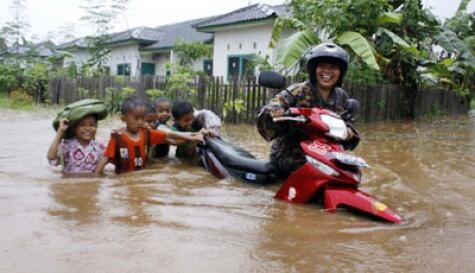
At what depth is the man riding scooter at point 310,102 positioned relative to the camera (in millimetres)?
4117

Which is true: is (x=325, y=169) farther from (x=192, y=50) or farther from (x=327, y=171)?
(x=192, y=50)

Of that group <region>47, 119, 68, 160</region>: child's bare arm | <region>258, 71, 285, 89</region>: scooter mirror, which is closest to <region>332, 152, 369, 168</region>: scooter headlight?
<region>258, 71, 285, 89</region>: scooter mirror

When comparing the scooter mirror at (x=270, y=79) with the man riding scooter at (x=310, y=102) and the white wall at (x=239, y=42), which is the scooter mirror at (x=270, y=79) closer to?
the man riding scooter at (x=310, y=102)

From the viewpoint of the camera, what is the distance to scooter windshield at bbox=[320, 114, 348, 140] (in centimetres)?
382

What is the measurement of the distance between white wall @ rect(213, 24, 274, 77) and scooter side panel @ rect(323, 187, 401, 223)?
46.5 ft

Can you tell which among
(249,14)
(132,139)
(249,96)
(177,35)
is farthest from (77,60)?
(132,139)

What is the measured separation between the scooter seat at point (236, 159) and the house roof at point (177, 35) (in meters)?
18.9

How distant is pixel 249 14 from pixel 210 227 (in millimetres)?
16984

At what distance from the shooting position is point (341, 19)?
12125 millimetres

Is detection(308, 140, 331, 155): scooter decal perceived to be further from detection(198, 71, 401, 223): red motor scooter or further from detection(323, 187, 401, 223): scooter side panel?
detection(323, 187, 401, 223): scooter side panel

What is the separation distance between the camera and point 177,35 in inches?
1051

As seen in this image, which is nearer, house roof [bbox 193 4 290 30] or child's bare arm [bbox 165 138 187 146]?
child's bare arm [bbox 165 138 187 146]

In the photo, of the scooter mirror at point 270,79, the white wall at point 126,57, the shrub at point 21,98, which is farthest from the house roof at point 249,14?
the scooter mirror at point 270,79

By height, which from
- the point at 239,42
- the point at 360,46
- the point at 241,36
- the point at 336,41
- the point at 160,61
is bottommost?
the point at 360,46
